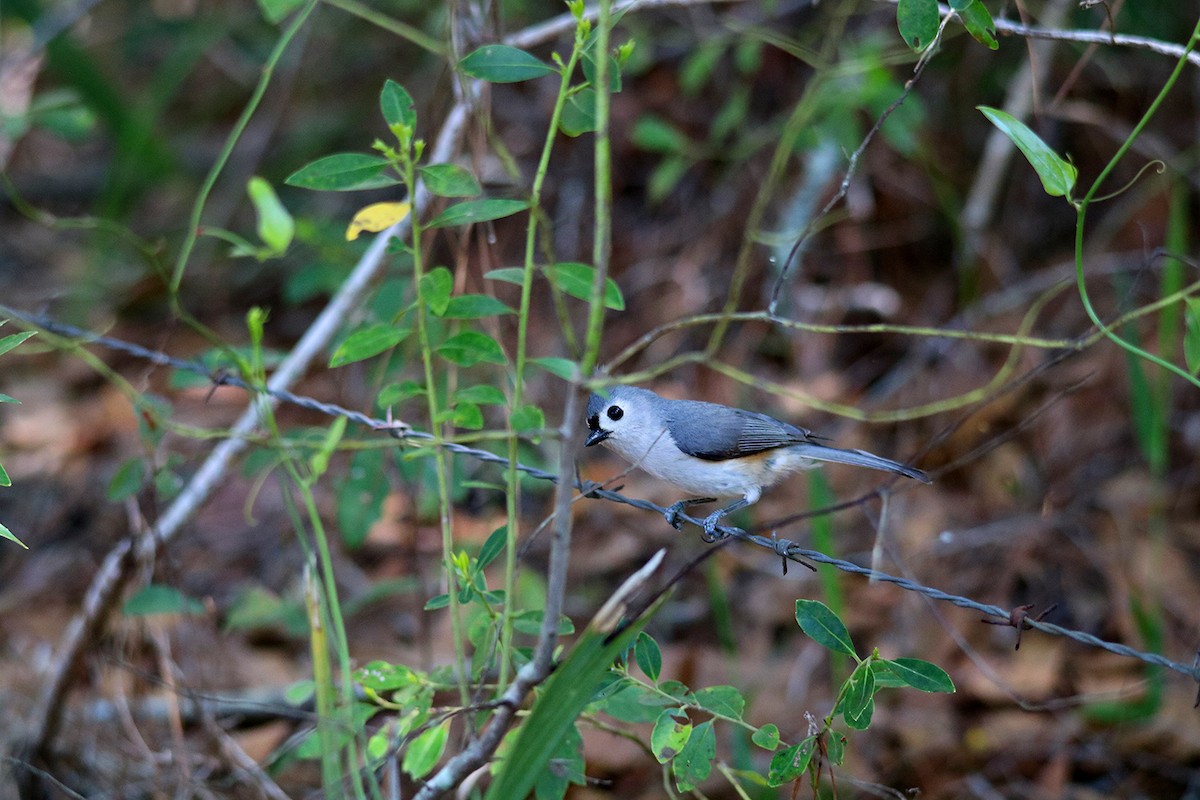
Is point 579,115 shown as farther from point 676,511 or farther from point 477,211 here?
point 676,511

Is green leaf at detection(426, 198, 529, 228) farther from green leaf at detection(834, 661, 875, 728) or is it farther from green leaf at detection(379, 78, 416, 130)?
green leaf at detection(834, 661, 875, 728)

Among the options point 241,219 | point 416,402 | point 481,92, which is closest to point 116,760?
point 416,402

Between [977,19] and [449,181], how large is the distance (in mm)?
1376

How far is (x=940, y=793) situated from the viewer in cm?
430

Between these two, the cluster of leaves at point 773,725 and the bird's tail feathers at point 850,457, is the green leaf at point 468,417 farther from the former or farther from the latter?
the bird's tail feathers at point 850,457

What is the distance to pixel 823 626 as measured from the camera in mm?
2357

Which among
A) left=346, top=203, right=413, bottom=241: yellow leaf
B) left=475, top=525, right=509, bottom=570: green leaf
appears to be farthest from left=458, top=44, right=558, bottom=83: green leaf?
left=475, top=525, right=509, bottom=570: green leaf

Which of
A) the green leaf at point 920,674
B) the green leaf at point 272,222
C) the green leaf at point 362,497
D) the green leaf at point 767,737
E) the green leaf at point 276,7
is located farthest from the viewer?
the green leaf at point 362,497

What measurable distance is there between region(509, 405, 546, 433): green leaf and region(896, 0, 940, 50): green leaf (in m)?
1.33

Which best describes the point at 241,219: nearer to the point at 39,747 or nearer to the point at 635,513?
the point at 635,513

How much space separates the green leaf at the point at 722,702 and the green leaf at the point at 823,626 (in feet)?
0.78

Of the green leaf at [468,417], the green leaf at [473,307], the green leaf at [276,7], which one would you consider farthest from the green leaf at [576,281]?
the green leaf at [276,7]

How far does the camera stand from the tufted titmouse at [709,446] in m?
3.53

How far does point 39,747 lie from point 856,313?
4948 millimetres
